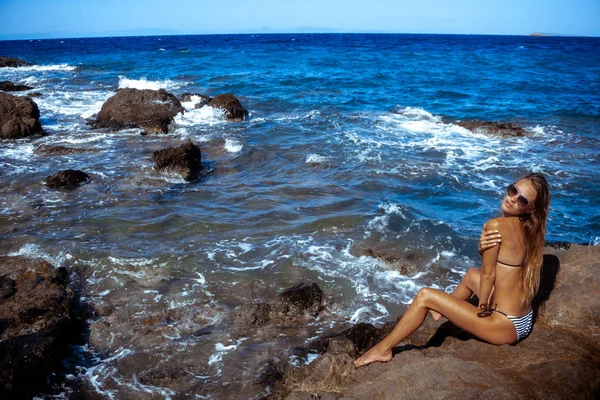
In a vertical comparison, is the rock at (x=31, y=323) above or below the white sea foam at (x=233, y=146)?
below

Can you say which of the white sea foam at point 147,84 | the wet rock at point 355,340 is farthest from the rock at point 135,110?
the wet rock at point 355,340

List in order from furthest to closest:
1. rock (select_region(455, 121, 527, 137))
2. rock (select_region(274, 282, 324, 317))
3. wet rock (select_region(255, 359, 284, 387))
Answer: rock (select_region(455, 121, 527, 137))
rock (select_region(274, 282, 324, 317))
wet rock (select_region(255, 359, 284, 387))

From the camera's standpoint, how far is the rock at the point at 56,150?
13000 mm

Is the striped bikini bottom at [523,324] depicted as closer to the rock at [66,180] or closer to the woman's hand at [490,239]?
the woman's hand at [490,239]

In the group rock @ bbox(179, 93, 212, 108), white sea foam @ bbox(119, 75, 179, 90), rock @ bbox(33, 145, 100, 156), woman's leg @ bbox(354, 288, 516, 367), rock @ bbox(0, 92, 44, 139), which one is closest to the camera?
woman's leg @ bbox(354, 288, 516, 367)

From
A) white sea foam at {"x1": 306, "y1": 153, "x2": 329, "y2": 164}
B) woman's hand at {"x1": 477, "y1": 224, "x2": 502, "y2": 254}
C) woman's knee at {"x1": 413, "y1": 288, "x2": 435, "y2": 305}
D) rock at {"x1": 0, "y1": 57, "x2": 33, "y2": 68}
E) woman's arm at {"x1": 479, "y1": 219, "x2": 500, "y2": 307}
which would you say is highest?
rock at {"x1": 0, "y1": 57, "x2": 33, "y2": 68}

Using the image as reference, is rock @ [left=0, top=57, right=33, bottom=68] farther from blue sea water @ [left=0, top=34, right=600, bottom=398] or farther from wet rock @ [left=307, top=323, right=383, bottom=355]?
wet rock @ [left=307, top=323, right=383, bottom=355]

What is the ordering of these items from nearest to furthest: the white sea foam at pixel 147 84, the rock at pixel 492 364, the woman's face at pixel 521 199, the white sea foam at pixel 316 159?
the rock at pixel 492 364 < the woman's face at pixel 521 199 < the white sea foam at pixel 316 159 < the white sea foam at pixel 147 84

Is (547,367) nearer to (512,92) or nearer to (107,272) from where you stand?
(107,272)

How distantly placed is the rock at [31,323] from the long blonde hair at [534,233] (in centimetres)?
481

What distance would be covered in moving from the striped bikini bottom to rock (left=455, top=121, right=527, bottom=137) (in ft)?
43.4

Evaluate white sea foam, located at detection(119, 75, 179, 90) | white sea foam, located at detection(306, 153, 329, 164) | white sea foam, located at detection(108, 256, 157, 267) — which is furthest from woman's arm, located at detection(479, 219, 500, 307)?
white sea foam, located at detection(119, 75, 179, 90)

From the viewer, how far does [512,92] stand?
953 inches

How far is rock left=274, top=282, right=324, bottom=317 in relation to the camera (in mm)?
5707
